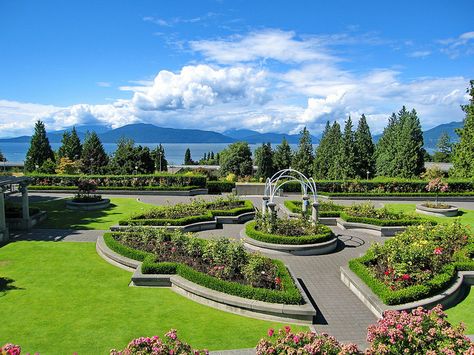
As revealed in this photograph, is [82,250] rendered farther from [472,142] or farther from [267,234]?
[472,142]

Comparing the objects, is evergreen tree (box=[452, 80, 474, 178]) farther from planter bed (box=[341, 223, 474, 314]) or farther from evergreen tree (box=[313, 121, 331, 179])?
planter bed (box=[341, 223, 474, 314])

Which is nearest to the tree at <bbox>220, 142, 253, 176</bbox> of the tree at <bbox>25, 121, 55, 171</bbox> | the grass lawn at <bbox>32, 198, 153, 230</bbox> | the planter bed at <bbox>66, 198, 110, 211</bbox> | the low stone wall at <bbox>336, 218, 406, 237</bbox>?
the tree at <bbox>25, 121, 55, 171</bbox>

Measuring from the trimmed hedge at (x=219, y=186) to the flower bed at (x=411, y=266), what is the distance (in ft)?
68.2

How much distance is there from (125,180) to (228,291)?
23.9 metres

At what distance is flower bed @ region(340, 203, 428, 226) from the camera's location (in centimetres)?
1892

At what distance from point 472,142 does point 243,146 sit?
3946 centimetres

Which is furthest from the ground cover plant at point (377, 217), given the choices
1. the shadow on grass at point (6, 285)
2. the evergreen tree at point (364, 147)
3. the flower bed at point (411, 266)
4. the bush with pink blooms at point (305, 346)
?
the evergreen tree at point (364, 147)

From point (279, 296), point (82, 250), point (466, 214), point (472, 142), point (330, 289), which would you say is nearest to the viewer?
point (279, 296)

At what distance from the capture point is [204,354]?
5.90 m

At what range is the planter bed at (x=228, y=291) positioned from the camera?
9.51 metres

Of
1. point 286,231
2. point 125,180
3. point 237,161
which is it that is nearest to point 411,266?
point 286,231

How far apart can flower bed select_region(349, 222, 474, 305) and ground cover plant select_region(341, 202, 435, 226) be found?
4.37 metres

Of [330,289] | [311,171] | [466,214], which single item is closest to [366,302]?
[330,289]

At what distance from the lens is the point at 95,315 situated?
947 cm
